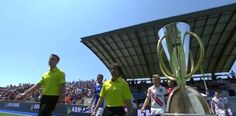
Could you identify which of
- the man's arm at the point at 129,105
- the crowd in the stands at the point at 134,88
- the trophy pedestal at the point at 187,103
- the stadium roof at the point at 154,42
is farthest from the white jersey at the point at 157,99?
the stadium roof at the point at 154,42

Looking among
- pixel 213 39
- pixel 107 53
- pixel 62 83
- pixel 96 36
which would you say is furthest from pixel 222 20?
pixel 62 83

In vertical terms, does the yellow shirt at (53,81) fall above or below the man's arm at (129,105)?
above

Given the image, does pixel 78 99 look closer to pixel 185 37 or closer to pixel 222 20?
pixel 222 20

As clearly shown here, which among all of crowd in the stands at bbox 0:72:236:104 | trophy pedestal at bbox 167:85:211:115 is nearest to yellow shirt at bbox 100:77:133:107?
trophy pedestal at bbox 167:85:211:115

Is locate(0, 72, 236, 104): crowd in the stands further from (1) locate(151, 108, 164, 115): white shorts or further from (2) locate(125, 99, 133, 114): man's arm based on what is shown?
(2) locate(125, 99, 133, 114): man's arm

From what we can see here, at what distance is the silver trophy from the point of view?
4637mm

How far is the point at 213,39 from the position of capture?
30422 millimetres

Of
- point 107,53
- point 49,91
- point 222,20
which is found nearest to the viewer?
point 49,91

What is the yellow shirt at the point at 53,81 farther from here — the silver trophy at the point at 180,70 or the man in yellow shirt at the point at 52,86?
the silver trophy at the point at 180,70

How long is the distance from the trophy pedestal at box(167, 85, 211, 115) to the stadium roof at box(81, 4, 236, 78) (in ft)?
64.0

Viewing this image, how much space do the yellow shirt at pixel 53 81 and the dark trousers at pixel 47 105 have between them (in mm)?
103

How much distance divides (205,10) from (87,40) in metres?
12.8

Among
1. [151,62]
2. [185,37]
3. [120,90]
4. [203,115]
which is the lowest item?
[203,115]

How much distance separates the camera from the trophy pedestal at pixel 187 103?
4598mm
